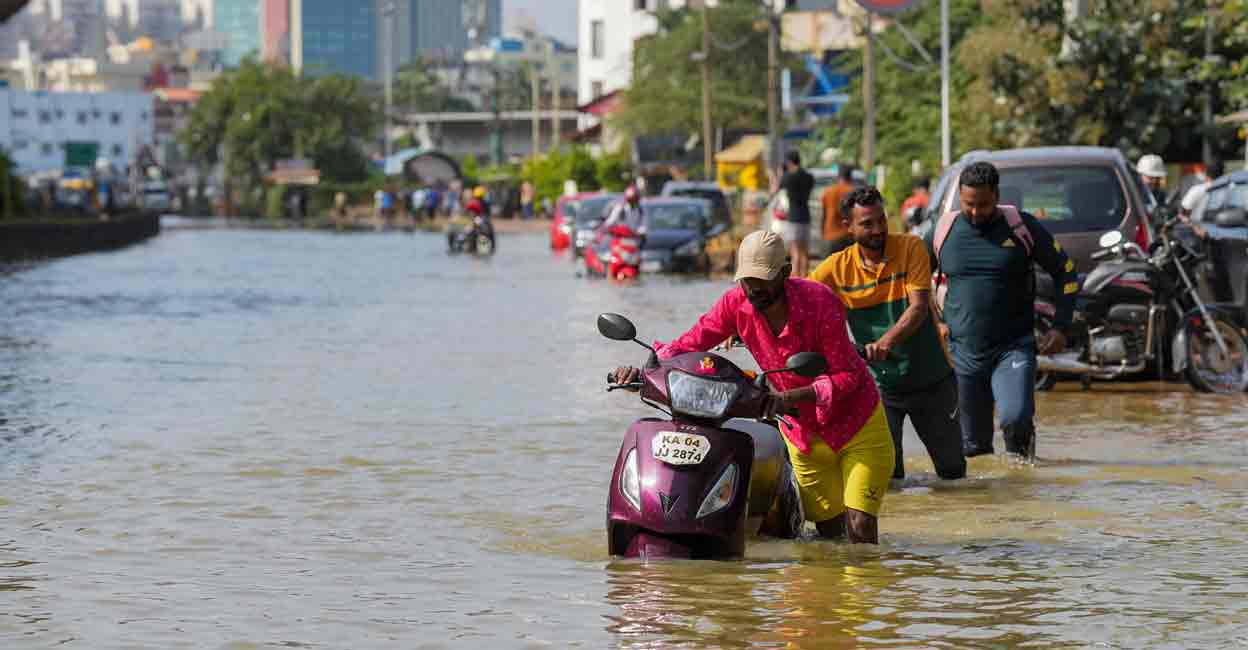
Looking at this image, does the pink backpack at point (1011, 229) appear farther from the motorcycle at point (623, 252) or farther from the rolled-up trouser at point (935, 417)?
the motorcycle at point (623, 252)

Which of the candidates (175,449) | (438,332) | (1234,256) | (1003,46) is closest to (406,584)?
(175,449)

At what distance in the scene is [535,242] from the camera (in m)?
61.8

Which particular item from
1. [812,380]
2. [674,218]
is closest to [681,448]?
[812,380]

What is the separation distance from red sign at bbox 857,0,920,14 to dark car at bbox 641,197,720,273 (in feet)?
17.1

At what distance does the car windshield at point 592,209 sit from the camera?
43.7 metres

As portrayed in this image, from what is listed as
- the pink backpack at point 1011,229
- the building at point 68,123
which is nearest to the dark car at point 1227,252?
the pink backpack at point 1011,229

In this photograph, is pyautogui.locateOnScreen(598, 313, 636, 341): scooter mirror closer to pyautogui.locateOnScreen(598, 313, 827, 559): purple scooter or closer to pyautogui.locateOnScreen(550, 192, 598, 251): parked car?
pyautogui.locateOnScreen(598, 313, 827, 559): purple scooter

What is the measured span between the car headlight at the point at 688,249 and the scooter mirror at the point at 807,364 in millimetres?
29511

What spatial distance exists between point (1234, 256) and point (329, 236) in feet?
181

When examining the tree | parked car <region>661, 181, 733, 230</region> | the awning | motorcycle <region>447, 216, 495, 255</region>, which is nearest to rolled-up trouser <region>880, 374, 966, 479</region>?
parked car <region>661, 181, 733, 230</region>

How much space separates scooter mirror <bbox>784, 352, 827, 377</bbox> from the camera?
793 cm

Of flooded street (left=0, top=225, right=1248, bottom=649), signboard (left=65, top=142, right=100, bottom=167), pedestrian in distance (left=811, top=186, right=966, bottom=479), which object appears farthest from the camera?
signboard (left=65, top=142, right=100, bottom=167)

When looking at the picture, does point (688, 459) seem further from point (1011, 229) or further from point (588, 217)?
point (588, 217)

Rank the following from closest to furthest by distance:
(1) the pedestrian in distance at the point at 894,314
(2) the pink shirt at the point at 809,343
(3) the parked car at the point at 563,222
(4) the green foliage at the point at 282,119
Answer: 1. (2) the pink shirt at the point at 809,343
2. (1) the pedestrian in distance at the point at 894,314
3. (3) the parked car at the point at 563,222
4. (4) the green foliage at the point at 282,119
